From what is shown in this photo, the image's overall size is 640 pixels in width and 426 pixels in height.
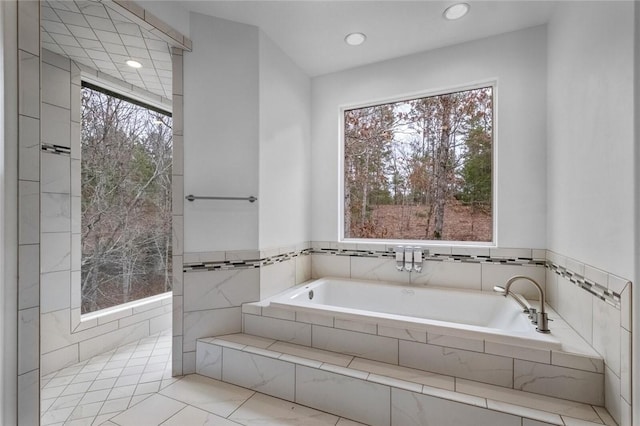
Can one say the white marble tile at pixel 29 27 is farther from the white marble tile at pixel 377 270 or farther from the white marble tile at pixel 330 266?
the white marble tile at pixel 377 270

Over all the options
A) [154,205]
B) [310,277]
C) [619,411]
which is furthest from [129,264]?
[619,411]

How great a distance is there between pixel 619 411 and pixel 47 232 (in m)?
3.38

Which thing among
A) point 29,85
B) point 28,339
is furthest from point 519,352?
point 29,85

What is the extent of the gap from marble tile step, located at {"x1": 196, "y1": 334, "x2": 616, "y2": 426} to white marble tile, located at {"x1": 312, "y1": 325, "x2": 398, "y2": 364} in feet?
0.12

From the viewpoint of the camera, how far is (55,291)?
211cm

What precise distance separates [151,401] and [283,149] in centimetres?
198

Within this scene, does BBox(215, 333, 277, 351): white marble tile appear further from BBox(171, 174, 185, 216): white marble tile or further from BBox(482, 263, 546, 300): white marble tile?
BBox(482, 263, 546, 300): white marble tile

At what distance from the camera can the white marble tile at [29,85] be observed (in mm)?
1297

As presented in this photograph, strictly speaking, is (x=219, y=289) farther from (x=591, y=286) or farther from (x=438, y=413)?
(x=591, y=286)

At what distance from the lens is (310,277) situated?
2.96 m

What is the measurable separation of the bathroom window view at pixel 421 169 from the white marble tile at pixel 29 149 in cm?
226

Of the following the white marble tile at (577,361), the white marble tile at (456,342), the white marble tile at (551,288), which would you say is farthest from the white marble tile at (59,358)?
the white marble tile at (551,288)

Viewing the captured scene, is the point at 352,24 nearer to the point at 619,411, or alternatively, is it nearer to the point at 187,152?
the point at 187,152

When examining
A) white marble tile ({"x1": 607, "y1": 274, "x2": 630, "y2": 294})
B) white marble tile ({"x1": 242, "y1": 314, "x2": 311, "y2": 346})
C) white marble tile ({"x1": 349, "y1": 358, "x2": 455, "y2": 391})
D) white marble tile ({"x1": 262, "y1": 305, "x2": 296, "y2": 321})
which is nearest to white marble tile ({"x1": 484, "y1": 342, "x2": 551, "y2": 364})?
white marble tile ({"x1": 349, "y1": 358, "x2": 455, "y2": 391})
